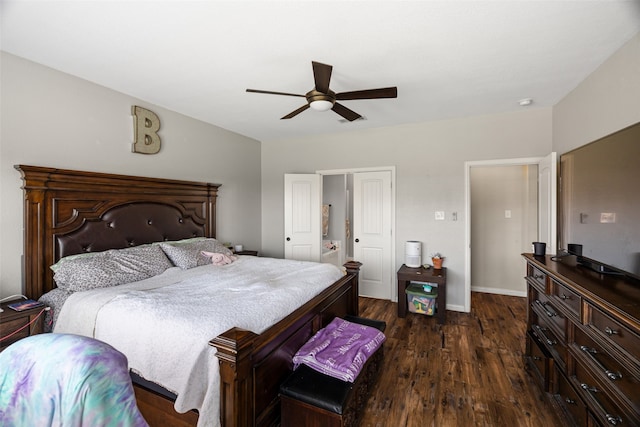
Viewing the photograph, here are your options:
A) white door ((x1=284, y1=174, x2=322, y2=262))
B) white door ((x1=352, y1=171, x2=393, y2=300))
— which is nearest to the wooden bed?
white door ((x1=284, y1=174, x2=322, y2=262))

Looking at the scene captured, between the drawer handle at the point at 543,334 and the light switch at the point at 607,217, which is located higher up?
the light switch at the point at 607,217

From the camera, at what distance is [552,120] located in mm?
3379

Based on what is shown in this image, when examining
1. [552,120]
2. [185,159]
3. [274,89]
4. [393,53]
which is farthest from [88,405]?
[552,120]

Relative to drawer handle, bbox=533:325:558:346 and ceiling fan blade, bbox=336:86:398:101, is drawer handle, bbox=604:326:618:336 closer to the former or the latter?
drawer handle, bbox=533:325:558:346

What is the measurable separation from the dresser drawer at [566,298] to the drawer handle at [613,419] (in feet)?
1.48

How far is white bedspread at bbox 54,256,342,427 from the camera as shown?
1.40m

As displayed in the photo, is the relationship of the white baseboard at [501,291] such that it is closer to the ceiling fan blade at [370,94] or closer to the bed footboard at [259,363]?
the bed footboard at [259,363]

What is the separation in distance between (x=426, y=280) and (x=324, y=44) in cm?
283

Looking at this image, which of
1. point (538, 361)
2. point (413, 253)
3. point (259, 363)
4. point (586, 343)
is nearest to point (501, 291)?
point (413, 253)

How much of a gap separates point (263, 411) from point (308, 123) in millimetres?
3442

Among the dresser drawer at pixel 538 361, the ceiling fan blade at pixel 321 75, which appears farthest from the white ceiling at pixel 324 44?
the dresser drawer at pixel 538 361

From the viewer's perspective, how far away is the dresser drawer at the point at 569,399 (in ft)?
5.00

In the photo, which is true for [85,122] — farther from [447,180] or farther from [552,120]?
[552,120]

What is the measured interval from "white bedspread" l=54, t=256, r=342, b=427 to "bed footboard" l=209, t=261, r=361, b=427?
0.27 feet
